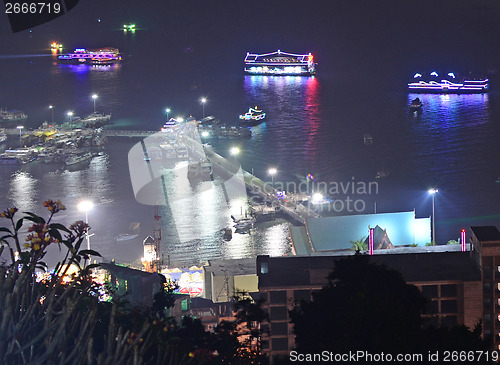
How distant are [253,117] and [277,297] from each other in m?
16.6

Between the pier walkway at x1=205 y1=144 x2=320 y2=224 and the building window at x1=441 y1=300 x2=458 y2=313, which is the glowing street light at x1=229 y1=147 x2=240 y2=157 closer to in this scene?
the pier walkway at x1=205 y1=144 x2=320 y2=224

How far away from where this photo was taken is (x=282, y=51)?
119ft

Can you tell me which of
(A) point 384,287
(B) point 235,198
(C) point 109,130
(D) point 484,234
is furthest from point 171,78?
(A) point 384,287

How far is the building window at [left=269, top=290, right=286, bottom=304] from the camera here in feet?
25.7

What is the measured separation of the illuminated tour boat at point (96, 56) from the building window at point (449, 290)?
100 ft

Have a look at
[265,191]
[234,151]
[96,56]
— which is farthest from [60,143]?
[96,56]

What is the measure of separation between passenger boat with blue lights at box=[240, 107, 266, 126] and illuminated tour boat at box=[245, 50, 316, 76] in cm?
856

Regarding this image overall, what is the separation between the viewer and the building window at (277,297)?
7.82 meters

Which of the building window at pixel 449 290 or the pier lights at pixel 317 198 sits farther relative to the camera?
the pier lights at pixel 317 198

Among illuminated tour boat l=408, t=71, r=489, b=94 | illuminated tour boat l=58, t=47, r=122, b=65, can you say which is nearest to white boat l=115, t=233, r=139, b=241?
illuminated tour boat l=408, t=71, r=489, b=94

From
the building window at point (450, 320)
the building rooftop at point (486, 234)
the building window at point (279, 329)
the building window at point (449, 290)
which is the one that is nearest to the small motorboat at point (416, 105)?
the building rooftop at point (486, 234)

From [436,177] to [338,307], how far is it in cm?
1299

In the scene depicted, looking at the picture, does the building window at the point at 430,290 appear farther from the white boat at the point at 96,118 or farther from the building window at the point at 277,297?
Result: the white boat at the point at 96,118

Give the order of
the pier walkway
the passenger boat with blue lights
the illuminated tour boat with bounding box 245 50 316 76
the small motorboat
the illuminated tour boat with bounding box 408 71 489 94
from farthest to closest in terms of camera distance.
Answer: the illuminated tour boat with bounding box 245 50 316 76 → the illuminated tour boat with bounding box 408 71 489 94 → the small motorboat → the passenger boat with blue lights → the pier walkway
